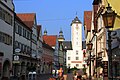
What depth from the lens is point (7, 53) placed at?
40.4 meters

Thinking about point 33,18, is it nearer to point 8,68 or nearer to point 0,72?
point 8,68

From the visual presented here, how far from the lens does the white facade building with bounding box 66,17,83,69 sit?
145 meters

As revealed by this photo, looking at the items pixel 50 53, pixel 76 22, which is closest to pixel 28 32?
pixel 50 53

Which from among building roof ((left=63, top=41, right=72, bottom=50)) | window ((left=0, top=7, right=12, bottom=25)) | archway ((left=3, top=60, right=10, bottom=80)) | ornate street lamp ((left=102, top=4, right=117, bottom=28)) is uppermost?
building roof ((left=63, top=41, right=72, bottom=50))

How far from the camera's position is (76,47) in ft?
490

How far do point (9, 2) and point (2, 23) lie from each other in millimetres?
5426

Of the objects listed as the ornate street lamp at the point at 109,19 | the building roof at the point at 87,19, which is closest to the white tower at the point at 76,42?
the building roof at the point at 87,19

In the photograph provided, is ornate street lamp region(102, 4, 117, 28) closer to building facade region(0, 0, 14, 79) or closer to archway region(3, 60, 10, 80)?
building facade region(0, 0, 14, 79)

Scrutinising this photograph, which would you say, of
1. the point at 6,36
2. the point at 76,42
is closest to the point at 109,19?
the point at 6,36

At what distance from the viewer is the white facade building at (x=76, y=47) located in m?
145

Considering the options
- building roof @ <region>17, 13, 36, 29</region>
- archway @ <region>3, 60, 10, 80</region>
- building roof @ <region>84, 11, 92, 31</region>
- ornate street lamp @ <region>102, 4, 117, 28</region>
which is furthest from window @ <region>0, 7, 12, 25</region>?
ornate street lamp @ <region>102, 4, 117, 28</region>

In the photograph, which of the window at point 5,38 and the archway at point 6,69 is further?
the archway at point 6,69

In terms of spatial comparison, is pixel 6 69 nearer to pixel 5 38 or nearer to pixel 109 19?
pixel 5 38

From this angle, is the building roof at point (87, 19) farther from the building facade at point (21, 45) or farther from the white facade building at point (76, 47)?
the white facade building at point (76, 47)
